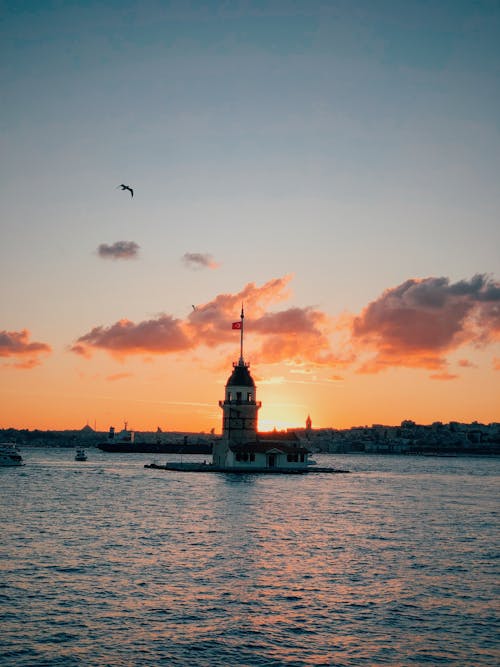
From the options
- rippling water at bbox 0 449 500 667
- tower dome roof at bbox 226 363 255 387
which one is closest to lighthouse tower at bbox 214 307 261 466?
tower dome roof at bbox 226 363 255 387

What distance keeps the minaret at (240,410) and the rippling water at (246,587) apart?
53972 mm

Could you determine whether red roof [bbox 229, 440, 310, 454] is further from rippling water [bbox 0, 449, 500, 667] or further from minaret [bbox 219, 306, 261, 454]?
rippling water [bbox 0, 449, 500, 667]

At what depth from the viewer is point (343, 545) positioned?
50281 millimetres

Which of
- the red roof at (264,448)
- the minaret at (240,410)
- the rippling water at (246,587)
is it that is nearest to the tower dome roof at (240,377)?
the minaret at (240,410)

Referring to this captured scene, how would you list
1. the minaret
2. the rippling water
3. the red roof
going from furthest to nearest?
the minaret < the red roof < the rippling water

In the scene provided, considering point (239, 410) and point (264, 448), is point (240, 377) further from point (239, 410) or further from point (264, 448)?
point (264, 448)

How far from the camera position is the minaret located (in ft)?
411

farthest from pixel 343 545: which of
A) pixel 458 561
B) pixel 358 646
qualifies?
pixel 358 646

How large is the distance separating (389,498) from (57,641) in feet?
232

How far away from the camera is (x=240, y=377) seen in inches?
5049

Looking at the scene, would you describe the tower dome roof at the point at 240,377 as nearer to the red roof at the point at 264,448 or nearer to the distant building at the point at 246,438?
the distant building at the point at 246,438

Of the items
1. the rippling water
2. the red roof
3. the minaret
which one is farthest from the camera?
the minaret

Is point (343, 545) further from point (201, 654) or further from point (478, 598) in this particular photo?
point (201, 654)

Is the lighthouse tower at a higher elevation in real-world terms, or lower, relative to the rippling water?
higher
